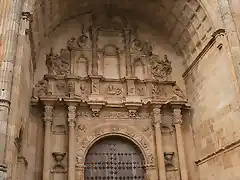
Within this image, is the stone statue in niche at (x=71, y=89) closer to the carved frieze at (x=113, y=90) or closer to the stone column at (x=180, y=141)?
the carved frieze at (x=113, y=90)

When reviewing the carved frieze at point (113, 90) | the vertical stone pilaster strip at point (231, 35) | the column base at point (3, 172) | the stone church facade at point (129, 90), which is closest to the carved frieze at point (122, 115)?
the stone church facade at point (129, 90)

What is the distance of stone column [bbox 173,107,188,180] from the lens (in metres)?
7.10

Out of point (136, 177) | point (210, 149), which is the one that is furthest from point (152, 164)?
point (210, 149)

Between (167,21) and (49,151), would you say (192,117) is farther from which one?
(49,151)

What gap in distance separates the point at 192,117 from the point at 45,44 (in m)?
3.98

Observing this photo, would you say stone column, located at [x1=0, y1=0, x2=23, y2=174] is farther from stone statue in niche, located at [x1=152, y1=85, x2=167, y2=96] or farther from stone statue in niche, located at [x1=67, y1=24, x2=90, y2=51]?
stone statue in niche, located at [x1=152, y1=85, x2=167, y2=96]

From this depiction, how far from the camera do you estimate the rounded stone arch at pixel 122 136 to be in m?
7.09

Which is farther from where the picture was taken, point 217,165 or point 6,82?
point 217,165

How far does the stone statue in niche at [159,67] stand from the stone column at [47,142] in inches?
109

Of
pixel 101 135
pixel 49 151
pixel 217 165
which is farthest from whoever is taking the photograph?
pixel 101 135

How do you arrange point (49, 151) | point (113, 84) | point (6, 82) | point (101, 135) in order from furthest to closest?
point (113, 84) < point (101, 135) < point (49, 151) < point (6, 82)

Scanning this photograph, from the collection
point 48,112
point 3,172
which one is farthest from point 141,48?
point 3,172

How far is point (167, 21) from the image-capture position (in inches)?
323

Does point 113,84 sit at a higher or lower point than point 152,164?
higher
